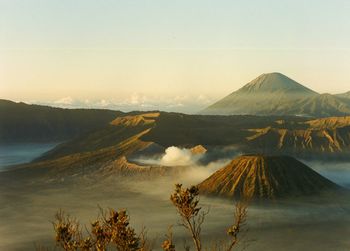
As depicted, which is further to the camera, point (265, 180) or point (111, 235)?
point (265, 180)

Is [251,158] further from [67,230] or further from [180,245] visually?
[67,230]

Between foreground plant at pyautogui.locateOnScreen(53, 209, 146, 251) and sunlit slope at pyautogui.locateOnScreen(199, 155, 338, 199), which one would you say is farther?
sunlit slope at pyautogui.locateOnScreen(199, 155, 338, 199)

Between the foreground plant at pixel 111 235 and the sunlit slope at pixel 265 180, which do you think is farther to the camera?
the sunlit slope at pixel 265 180

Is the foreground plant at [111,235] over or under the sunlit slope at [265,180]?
over

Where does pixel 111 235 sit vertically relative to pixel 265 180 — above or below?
above

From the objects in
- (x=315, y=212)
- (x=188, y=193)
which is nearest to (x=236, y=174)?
(x=315, y=212)

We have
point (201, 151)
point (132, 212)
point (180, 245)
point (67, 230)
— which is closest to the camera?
point (67, 230)

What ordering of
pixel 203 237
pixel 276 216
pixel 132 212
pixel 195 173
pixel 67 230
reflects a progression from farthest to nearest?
pixel 195 173 → pixel 132 212 → pixel 276 216 → pixel 203 237 → pixel 67 230

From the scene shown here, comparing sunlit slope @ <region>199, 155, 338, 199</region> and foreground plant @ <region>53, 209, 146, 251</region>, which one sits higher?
foreground plant @ <region>53, 209, 146, 251</region>
